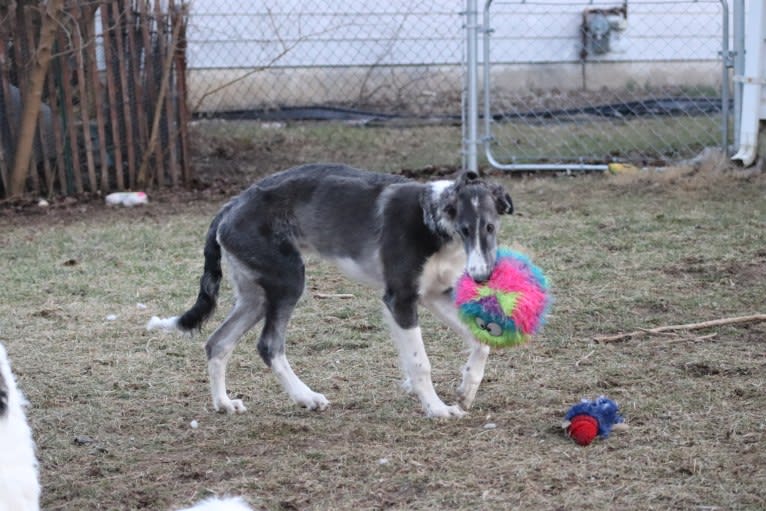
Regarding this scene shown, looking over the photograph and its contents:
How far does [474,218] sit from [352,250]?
771mm

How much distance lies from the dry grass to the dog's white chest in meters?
0.59

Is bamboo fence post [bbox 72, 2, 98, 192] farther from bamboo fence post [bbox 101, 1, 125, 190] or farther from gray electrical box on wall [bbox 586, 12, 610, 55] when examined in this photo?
gray electrical box on wall [bbox 586, 12, 610, 55]

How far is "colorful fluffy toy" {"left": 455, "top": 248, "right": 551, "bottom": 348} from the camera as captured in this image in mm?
4641

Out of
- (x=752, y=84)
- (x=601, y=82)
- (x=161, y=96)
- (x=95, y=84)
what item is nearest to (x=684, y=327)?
(x=752, y=84)

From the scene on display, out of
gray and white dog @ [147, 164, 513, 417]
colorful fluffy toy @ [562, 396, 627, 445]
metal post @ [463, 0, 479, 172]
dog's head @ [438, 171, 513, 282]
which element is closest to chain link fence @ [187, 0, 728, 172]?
metal post @ [463, 0, 479, 172]

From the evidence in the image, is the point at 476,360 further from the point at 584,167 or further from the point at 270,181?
the point at 584,167

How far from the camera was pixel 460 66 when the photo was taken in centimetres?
1334

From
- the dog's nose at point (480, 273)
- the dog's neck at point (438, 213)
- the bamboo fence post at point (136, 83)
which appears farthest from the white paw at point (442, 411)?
the bamboo fence post at point (136, 83)

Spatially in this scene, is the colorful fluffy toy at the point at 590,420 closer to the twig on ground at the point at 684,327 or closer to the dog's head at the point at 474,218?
the dog's head at the point at 474,218

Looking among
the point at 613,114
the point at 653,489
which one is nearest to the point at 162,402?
the point at 653,489

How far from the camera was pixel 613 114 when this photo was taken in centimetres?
1320

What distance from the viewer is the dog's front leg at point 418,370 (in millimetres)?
4871

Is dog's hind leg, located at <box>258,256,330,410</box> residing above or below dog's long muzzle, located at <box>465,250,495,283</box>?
below

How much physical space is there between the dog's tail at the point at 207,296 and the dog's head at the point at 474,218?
3.99 feet
